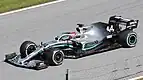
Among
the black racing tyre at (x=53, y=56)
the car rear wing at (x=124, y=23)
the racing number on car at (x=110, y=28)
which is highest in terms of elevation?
the car rear wing at (x=124, y=23)

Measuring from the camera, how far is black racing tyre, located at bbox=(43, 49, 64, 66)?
17438 mm

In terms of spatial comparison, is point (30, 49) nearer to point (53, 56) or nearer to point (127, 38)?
point (53, 56)

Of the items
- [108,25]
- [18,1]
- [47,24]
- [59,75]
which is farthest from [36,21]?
[59,75]

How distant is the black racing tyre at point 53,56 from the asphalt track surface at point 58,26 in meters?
0.17

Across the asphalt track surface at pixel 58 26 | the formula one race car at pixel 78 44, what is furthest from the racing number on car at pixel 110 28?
the asphalt track surface at pixel 58 26

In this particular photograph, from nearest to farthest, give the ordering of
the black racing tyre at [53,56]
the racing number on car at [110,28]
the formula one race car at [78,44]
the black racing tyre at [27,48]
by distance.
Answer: the black racing tyre at [53,56] → the formula one race car at [78,44] → the black racing tyre at [27,48] → the racing number on car at [110,28]

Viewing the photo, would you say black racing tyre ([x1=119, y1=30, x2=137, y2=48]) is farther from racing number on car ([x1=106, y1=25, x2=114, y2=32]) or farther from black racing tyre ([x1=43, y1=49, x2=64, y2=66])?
black racing tyre ([x1=43, y1=49, x2=64, y2=66])

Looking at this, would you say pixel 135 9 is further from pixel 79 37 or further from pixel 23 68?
pixel 23 68

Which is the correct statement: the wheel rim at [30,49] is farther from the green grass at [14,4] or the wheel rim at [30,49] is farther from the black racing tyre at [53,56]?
the green grass at [14,4]

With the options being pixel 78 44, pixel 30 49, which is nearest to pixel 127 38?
pixel 78 44

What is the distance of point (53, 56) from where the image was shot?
57.3 feet

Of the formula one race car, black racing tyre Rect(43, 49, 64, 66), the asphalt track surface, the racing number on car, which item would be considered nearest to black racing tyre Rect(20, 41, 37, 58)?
the formula one race car

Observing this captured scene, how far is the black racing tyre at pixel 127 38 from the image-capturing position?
1870 cm

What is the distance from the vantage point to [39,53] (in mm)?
17656
